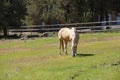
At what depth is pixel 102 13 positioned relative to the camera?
66.2 meters

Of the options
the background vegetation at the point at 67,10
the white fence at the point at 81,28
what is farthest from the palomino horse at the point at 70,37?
the background vegetation at the point at 67,10

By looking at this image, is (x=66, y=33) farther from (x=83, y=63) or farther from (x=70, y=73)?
(x=70, y=73)

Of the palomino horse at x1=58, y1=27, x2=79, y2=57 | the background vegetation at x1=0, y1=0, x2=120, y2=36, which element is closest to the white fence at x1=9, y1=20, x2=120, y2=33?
the background vegetation at x1=0, y1=0, x2=120, y2=36

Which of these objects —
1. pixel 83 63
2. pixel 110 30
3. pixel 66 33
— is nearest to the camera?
pixel 83 63

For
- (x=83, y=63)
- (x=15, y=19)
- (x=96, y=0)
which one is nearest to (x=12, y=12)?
(x=15, y=19)

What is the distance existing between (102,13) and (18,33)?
15.1m

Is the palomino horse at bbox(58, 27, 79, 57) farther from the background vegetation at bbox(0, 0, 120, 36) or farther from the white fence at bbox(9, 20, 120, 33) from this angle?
the background vegetation at bbox(0, 0, 120, 36)

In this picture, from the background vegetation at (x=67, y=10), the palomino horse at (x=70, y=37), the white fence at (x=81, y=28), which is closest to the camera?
the palomino horse at (x=70, y=37)

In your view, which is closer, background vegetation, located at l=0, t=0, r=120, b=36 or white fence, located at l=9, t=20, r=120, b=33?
white fence, located at l=9, t=20, r=120, b=33

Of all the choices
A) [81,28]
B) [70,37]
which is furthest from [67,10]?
[70,37]

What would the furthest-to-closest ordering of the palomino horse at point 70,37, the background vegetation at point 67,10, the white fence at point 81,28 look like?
the background vegetation at point 67,10 → the white fence at point 81,28 → the palomino horse at point 70,37

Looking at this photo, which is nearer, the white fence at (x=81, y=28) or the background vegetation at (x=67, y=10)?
the white fence at (x=81, y=28)

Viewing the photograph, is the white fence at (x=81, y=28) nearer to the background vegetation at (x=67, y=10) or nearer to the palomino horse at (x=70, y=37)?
the background vegetation at (x=67, y=10)

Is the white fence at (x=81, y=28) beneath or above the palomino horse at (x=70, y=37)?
beneath
